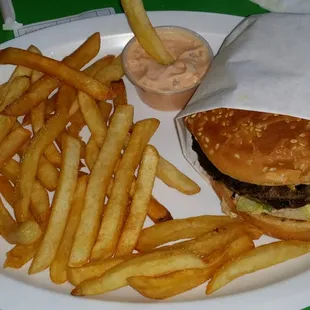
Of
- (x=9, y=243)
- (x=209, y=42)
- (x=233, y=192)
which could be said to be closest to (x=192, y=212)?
(x=233, y=192)

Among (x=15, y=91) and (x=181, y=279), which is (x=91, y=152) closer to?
(x=15, y=91)

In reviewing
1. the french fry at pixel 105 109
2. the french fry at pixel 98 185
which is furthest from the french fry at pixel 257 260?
the french fry at pixel 105 109

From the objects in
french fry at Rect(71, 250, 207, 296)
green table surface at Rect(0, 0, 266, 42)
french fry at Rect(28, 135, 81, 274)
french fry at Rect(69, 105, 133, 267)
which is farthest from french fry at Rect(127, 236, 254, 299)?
green table surface at Rect(0, 0, 266, 42)

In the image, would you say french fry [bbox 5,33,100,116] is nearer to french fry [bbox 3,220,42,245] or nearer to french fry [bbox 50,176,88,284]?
french fry [bbox 50,176,88,284]

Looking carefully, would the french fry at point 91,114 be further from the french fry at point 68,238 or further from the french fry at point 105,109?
the french fry at point 68,238

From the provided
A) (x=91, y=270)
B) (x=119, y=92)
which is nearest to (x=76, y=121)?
(x=119, y=92)
